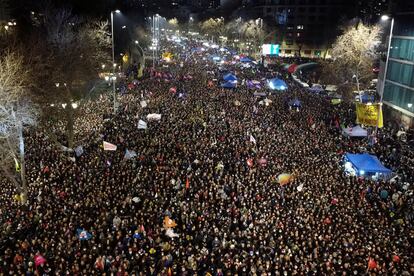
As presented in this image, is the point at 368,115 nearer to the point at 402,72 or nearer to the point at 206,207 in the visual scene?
the point at 402,72

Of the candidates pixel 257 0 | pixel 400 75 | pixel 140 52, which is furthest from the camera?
pixel 257 0

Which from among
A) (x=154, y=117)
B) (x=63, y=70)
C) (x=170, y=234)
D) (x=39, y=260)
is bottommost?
(x=170, y=234)

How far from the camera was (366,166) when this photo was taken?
67.2 ft

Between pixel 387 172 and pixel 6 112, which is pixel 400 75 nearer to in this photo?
pixel 387 172

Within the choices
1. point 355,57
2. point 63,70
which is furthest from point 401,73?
point 63,70

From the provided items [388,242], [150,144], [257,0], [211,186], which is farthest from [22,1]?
[257,0]

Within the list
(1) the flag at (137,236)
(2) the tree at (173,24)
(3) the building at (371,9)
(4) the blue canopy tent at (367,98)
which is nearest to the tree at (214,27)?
(2) the tree at (173,24)

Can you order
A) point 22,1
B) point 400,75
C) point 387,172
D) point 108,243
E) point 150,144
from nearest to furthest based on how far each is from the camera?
point 108,243
point 387,172
point 150,144
point 400,75
point 22,1

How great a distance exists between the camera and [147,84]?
42.7 m

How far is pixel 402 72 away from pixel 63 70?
2618 centimetres

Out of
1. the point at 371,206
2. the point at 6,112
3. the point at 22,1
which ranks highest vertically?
the point at 22,1

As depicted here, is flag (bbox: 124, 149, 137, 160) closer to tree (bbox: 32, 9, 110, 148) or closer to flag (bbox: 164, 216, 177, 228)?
tree (bbox: 32, 9, 110, 148)

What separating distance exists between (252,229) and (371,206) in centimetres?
603

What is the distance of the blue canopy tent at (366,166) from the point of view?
20.3 metres
